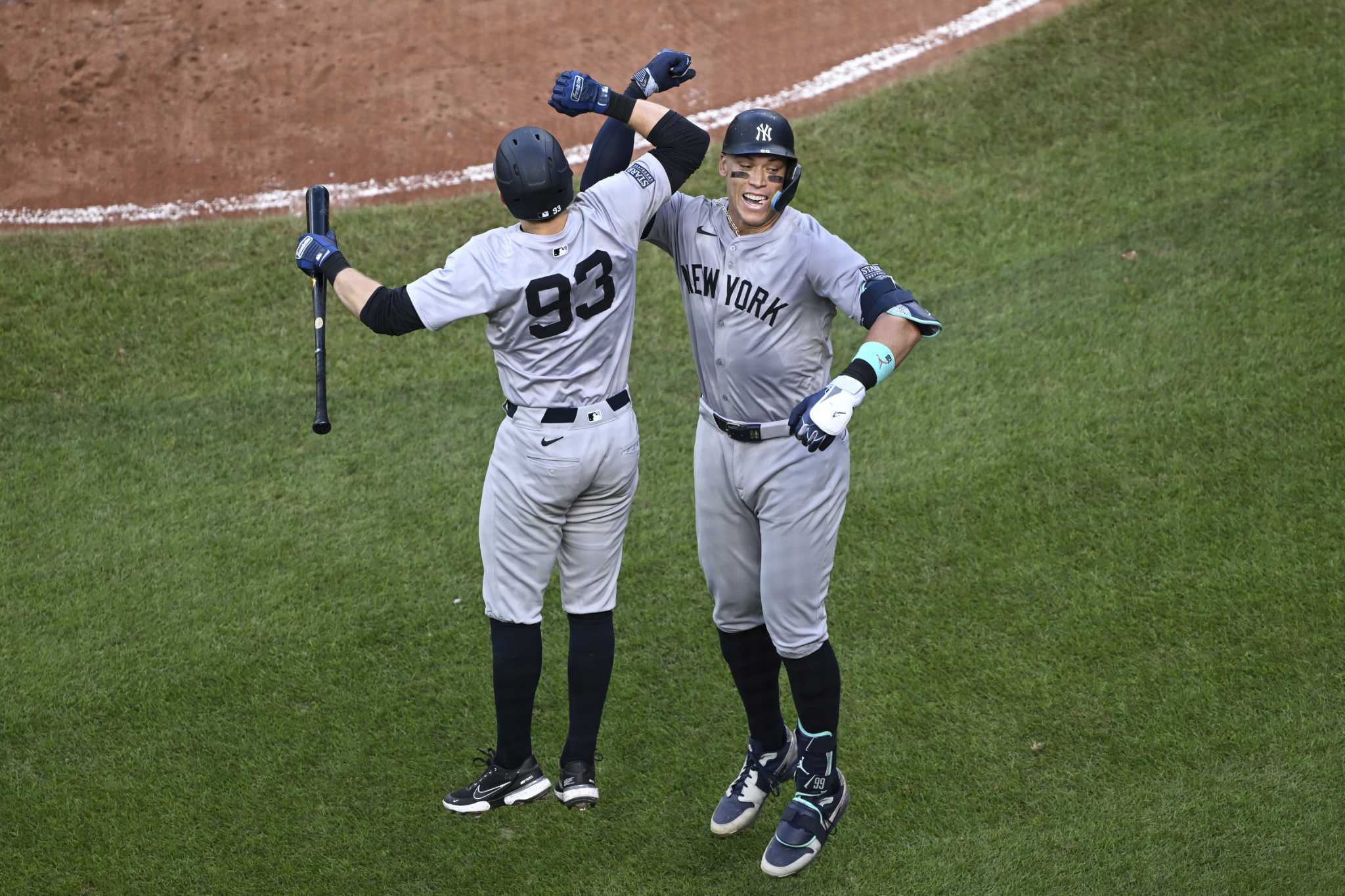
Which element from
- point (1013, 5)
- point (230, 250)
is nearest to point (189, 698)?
point (230, 250)

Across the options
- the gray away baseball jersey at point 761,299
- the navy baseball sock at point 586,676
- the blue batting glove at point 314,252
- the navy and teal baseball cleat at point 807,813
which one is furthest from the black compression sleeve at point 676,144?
the navy and teal baseball cleat at point 807,813

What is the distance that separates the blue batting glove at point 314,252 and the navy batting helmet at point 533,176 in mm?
569

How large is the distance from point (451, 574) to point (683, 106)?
401cm

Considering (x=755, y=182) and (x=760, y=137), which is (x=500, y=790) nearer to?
(x=755, y=182)

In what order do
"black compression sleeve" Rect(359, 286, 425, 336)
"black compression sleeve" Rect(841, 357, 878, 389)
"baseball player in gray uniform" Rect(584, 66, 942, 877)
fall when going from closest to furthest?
"black compression sleeve" Rect(841, 357, 878, 389)
"black compression sleeve" Rect(359, 286, 425, 336)
"baseball player in gray uniform" Rect(584, 66, 942, 877)

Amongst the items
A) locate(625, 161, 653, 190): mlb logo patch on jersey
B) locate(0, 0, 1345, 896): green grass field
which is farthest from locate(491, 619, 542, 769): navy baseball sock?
locate(625, 161, 653, 190): mlb logo patch on jersey

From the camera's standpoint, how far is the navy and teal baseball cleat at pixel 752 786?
177 inches

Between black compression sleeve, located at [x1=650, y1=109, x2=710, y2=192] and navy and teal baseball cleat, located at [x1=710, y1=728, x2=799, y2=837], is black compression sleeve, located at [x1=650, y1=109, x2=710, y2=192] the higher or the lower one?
the higher one

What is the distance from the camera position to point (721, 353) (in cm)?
414

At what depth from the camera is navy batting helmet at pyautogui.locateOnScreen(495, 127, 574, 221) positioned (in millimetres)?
3830

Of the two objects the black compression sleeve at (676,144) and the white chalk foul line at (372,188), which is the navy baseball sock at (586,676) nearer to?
the black compression sleeve at (676,144)

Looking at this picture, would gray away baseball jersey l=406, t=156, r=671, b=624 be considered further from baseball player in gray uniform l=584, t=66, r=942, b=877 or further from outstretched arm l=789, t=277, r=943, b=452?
outstretched arm l=789, t=277, r=943, b=452

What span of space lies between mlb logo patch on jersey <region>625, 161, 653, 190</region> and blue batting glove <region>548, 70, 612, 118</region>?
196mm

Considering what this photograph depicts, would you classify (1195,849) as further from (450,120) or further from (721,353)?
(450,120)
